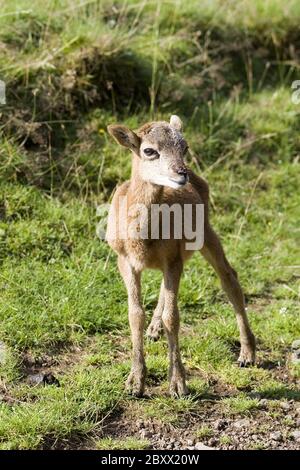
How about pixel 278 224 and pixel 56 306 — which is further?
pixel 278 224

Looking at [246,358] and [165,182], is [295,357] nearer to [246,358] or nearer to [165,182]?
[246,358]

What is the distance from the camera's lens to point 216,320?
326 inches

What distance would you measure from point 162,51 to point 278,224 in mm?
2777

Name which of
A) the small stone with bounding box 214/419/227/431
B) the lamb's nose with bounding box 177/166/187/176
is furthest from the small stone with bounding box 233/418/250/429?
the lamb's nose with bounding box 177/166/187/176

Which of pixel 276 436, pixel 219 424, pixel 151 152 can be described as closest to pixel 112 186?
pixel 151 152

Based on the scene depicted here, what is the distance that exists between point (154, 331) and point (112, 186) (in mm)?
2355

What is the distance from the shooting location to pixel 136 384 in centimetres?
689

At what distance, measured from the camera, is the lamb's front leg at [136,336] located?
6.89 m

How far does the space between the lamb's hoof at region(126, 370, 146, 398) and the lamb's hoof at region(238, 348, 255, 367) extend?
3.52ft

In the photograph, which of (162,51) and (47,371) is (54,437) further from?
(162,51)

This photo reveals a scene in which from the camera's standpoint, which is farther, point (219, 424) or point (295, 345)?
point (295, 345)

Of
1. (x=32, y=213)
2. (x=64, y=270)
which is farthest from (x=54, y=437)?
(x=32, y=213)

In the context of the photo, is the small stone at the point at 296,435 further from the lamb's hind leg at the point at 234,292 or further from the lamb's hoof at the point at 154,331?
the lamb's hoof at the point at 154,331
